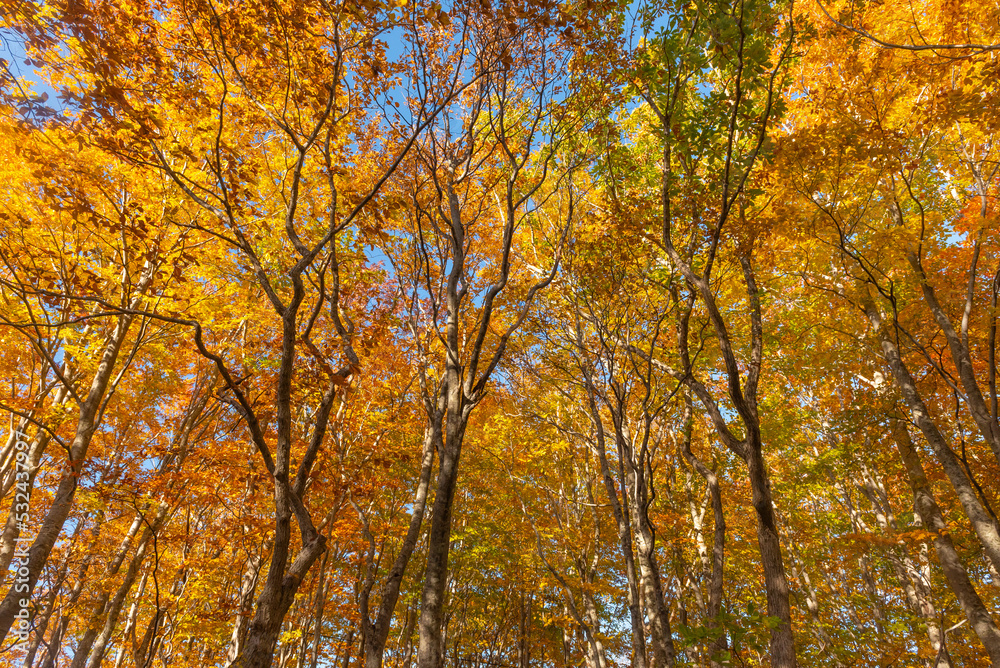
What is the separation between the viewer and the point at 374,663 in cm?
567

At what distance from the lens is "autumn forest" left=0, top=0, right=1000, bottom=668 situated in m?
5.10

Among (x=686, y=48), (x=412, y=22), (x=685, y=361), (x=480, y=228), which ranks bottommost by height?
→ (x=685, y=361)

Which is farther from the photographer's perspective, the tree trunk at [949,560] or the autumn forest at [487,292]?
the tree trunk at [949,560]

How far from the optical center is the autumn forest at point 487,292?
5098 mm

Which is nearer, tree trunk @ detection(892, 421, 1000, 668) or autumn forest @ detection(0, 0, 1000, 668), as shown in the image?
autumn forest @ detection(0, 0, 1000, 668)

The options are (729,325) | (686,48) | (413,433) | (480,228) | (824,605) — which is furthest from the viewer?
(824,605)

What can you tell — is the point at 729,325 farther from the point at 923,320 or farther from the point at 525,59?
the point at 525,59

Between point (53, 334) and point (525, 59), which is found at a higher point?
point (525, 59)

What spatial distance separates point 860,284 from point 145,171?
13.4 metres

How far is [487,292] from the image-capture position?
6617 millimetres

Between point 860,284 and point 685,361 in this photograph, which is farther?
point 860,284

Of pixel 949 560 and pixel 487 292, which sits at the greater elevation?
pixel 487 292

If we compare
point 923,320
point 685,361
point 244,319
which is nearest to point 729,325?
point 923,320

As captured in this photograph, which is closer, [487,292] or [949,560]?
[487,292]
